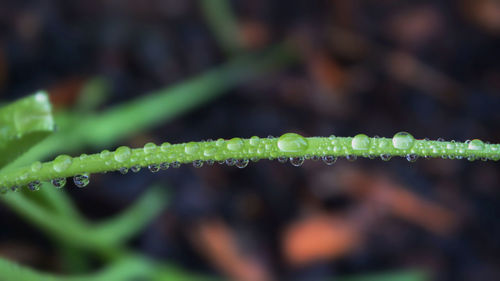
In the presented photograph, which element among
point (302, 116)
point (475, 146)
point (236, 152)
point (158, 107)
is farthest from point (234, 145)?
point (302, 116)

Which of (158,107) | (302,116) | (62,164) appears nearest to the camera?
(62,164)

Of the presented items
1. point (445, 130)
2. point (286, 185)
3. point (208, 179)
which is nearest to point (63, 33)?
point (208, 179)

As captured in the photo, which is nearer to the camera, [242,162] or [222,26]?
[242,162]

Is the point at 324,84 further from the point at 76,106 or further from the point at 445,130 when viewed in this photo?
the point at 76,106

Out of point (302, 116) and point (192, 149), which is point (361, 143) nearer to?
point (192, 149)

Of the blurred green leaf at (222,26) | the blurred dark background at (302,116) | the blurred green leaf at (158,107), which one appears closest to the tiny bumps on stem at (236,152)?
the blurred green leaf at (158,107)

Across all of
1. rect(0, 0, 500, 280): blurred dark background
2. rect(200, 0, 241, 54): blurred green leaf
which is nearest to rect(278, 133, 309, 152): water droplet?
rect(0, 0, 500, 280): blurred dark background

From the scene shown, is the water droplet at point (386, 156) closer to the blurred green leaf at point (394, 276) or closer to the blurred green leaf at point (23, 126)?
the blurred green leaf at point (23, 126)
